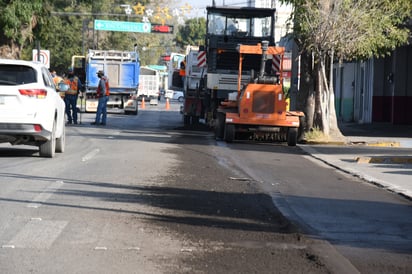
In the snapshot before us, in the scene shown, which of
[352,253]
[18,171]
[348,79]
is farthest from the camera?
[348,79]

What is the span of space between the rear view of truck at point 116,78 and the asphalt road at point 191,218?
2468 cm

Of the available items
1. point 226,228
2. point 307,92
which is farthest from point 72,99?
point 226,228

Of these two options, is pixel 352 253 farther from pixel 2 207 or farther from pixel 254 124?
pixel 254 124

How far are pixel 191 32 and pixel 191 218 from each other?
111606 mm

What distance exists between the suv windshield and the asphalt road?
156cm

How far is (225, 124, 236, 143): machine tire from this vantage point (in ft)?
74.9

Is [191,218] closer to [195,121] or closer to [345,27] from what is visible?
[345,27]

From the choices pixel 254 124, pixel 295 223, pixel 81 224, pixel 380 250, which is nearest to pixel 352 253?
pixel 380 250

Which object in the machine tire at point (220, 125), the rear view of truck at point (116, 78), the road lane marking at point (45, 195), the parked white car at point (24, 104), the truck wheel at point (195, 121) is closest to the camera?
the road lane marking at point (45, 195)

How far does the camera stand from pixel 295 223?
9500 millimetres

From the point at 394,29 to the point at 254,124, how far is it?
527 centimetres

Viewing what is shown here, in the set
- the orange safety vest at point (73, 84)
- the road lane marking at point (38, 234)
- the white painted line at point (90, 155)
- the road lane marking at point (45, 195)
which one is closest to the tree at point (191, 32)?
the orange safety vest at point (73, 84)

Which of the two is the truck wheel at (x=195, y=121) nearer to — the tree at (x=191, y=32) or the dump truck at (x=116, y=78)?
the dump truck at (x=116, y=78)

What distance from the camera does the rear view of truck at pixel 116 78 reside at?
41.3 meters
